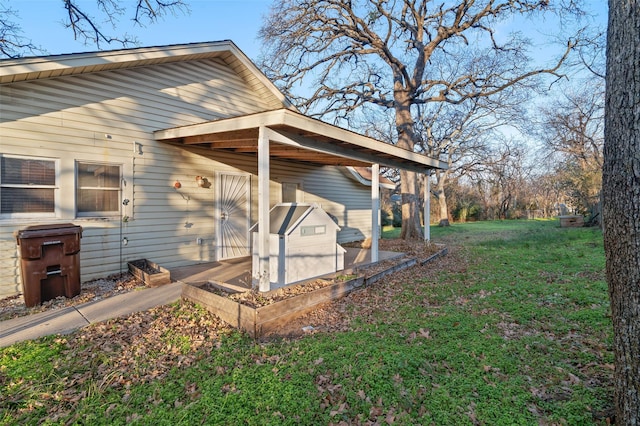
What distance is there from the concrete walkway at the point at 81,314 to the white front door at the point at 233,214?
2.54 meters

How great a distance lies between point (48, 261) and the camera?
15.6ft

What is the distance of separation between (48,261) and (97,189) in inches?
66.7

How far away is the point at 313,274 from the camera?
230 inches

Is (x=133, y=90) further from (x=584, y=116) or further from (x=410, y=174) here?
(x=584, y=116)

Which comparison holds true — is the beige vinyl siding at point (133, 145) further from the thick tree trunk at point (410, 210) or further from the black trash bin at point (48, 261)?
the thick tree trunk at point (410, 210)

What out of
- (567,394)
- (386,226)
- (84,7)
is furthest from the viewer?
(386,226)

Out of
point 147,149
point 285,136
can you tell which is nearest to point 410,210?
point 285,136

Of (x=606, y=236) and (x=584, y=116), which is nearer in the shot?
(x=606, y=236)

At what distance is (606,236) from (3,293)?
773 cm

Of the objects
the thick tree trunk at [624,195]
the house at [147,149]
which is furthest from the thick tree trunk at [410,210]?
the thick tree trunk at [624,195]

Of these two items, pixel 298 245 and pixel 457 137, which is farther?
pixel 457 137

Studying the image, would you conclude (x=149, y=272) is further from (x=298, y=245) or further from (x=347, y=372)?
(x=347, y=372)

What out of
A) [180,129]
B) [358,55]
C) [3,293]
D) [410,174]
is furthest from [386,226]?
[3,293]

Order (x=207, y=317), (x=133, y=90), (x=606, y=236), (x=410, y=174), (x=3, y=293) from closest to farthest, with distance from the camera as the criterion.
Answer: (x=606, y=236) → (x=207, y=317) → (x=3, y=293) → (x=133, y=90) → (x=410, y=174)
